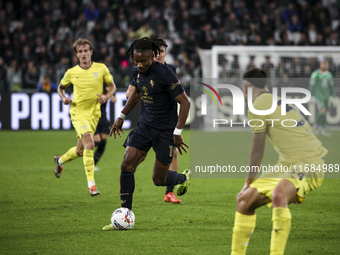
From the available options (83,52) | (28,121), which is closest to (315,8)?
(28,121)

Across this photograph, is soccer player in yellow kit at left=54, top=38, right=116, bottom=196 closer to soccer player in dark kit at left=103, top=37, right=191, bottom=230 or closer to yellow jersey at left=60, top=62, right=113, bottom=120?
yellow jersey at left=60, top=62, right=113, bottom=120

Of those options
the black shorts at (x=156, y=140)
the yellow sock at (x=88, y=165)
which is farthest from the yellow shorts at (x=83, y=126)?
the black shorts at (x=156, y=140)

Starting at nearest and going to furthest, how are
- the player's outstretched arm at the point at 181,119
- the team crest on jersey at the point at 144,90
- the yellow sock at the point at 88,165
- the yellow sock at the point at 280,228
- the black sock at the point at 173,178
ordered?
1. the yellow sock at the point at 280,228
2. the player's outstretched arm at the point at 181,119
3. the team crest on jersey at the point at 144,90
4. the black sock at the point at 173,178
5. the yellow sock at the point at 88,165

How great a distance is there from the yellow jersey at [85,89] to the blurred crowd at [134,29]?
1024 cm

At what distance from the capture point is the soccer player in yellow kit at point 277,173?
12.0 feet

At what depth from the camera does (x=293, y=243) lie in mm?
4617

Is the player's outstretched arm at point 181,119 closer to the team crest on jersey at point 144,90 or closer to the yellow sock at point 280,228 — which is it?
the team crest on jersey at point 144,90

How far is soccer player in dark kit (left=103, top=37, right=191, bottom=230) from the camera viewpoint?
5086 mm

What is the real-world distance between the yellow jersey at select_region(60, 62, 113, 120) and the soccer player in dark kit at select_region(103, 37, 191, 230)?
2.07 m

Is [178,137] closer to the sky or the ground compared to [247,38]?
closer to the ground

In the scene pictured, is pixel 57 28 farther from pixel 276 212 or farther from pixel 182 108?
pixel 276 212

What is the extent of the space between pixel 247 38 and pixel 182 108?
52.6ft

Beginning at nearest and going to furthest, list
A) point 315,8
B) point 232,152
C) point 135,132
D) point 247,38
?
point 135,132 < point 232,152 < point 247,38 < point 315,8

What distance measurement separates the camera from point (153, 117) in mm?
5457
